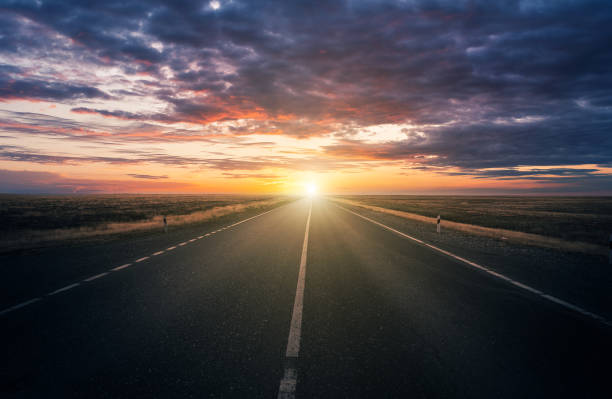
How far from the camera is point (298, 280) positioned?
6.73 metres

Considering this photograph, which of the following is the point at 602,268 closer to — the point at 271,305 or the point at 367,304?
the point at 367,304

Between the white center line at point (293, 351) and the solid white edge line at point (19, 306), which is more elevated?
the white center line at point (293, 351)

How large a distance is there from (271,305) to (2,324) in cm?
404

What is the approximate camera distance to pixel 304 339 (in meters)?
3.86

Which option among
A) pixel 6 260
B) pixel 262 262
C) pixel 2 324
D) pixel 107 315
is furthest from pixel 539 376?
pixel 6 260

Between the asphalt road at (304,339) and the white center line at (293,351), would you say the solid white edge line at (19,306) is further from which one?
the white center line at (293,351)

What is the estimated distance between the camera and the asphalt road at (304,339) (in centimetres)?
293

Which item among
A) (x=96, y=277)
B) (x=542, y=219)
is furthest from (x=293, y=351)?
(x=542, y=219)

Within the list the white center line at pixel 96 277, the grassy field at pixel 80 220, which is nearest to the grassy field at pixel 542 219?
the white center line at pixel 96 277

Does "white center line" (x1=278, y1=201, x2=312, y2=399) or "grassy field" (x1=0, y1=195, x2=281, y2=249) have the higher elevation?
"white center line" (x1=278, y1=201, x2=312, y2=399)

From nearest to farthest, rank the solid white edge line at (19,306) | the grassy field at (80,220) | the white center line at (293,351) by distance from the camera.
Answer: the white center line at (293,351)
the solid white edge line at (19,306)
the grassy field at (80,220)

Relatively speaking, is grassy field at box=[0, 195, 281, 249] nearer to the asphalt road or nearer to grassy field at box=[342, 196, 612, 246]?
the asphalt road

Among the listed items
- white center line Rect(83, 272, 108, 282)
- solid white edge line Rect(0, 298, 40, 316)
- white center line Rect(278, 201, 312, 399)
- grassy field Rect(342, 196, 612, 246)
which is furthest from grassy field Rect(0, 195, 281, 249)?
grassy field Rect(342, 196, 612, 246)

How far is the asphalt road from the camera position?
2.93 m
